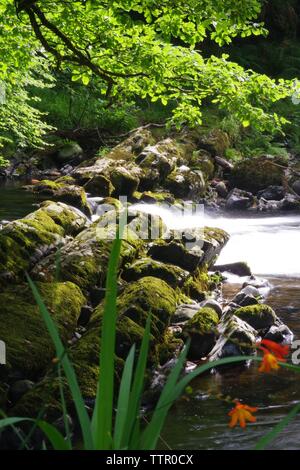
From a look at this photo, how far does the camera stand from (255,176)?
18500mm

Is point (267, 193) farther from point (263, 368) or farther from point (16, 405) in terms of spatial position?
point (263, 368)

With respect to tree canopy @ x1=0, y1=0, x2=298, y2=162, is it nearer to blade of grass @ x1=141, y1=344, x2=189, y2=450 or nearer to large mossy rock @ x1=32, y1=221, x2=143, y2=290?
large mossy rock @ x1=32, y1=221, x2=143, y2=290

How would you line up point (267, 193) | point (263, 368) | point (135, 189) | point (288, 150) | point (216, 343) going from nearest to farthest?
point (263, 368) → point (216, 343) → point (135, 189) → point (267, 193) → point (288, 150)

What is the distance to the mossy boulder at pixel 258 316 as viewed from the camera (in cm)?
645

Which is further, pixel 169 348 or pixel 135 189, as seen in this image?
pixel 135 189

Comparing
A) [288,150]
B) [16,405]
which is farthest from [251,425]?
[288,150]

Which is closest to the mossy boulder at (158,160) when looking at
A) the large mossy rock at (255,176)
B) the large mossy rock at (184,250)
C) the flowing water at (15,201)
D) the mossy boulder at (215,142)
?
the large mossy rock at (255,176)

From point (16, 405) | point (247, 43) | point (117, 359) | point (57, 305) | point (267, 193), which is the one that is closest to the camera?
point (16, 405)

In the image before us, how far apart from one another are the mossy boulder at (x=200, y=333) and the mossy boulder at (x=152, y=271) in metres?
0.89

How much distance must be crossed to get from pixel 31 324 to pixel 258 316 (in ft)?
9.25

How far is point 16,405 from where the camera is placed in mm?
3979

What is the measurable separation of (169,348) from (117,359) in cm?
87

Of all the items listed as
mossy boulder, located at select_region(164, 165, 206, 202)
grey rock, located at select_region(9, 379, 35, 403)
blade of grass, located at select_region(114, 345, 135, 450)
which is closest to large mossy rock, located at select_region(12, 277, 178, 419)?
grey rock, located at select_region(9, 379, 35, 403)
